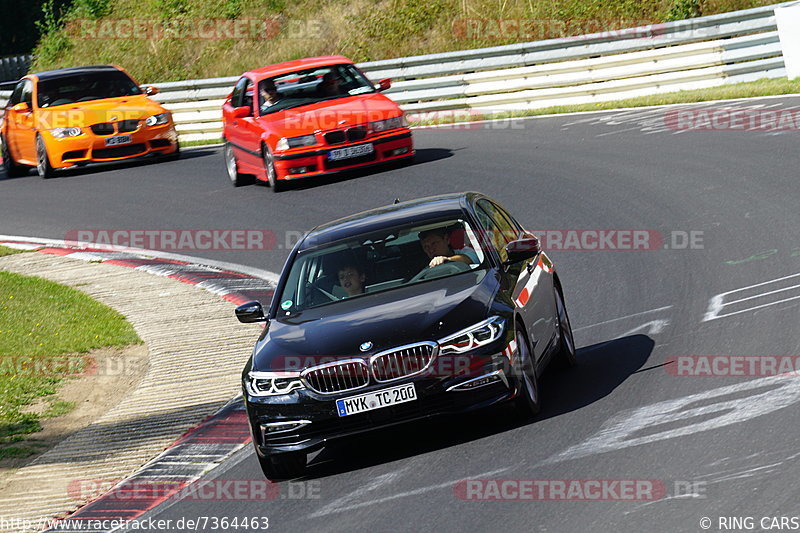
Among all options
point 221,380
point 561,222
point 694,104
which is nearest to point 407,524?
point 221,380

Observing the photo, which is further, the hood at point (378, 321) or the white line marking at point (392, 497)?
the hood at point (378, 321)

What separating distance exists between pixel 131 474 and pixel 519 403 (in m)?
2.64

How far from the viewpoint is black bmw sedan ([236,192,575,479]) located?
7.88 metres

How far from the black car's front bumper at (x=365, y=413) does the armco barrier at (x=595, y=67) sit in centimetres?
1606

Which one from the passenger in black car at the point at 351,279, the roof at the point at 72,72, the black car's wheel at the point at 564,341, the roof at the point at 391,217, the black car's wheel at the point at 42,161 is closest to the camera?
the passenger in black car at the point at 351,279

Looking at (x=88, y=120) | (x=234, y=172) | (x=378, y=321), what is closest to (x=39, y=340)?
(x=378, y=321)

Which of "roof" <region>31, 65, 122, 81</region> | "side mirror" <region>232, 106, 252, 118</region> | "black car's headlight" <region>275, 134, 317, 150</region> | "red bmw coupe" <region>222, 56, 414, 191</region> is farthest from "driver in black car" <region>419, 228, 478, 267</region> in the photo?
"roof" <region>31, 65, 122, 81</region>

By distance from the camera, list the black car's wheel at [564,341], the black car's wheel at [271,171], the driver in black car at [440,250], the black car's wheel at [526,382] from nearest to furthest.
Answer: the black car's wheel at [526,382] → the driver in black car at [440,250] → the black car's wheel at [564,341] → the black car's wheel at [271,171]

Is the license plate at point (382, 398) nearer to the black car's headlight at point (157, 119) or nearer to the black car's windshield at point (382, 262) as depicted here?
the black car's windshield at point (382, 262)

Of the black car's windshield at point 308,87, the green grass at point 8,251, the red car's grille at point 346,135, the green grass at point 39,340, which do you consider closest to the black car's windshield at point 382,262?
the green grass at point 39,340

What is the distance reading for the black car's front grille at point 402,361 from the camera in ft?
25.7

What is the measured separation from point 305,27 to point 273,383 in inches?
1100

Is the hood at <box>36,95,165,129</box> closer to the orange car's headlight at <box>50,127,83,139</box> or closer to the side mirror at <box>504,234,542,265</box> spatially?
the orange car's headlight at <box>50,127,83,139</box>

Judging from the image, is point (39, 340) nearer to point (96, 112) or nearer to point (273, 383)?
point (273, 383)
